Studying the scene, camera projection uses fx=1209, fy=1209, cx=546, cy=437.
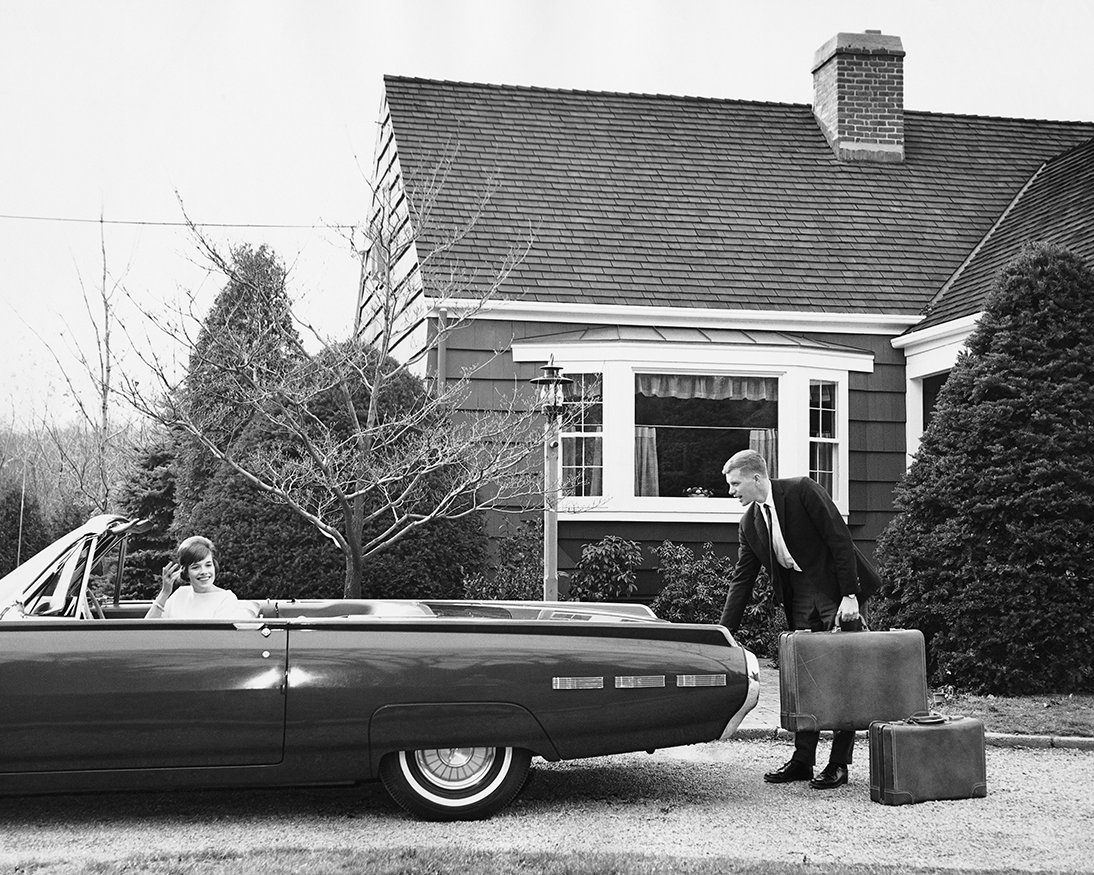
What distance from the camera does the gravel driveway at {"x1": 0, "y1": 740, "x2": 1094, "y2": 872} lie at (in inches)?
186

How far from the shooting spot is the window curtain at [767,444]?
504 inches

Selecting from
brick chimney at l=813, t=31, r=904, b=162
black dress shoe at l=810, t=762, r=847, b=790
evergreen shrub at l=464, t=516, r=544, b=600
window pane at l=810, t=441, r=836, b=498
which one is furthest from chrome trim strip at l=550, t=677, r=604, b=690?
brick chimney at l=813, t=31, r=904, b=162

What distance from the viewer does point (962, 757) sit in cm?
556

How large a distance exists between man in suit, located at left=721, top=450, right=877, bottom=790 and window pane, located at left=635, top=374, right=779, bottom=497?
21.0ft

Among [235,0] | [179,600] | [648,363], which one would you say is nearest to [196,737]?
[179,600]

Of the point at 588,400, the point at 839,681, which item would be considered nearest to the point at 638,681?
the point at 839,681

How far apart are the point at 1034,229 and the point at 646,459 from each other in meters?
5.25

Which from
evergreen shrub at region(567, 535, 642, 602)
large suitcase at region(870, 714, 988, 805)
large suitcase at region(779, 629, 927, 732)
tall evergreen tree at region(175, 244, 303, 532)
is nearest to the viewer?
large suitcase at region(870, 714, 988, 805)

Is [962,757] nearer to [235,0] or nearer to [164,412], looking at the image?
[164,412]

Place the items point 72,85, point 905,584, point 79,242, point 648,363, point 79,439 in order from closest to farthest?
point 905,584
point 648,363
point 79,242
point 79,439
point 72,85

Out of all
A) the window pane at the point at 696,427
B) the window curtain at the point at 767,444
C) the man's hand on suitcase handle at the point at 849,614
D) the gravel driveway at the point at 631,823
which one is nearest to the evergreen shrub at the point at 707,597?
the window pane at the point at 696,427

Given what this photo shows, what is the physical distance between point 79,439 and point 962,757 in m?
21.3

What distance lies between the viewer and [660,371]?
41.7ft

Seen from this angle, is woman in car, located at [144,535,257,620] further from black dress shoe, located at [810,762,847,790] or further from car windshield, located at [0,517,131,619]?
black dress shoe, located at [810,762,847,790]
